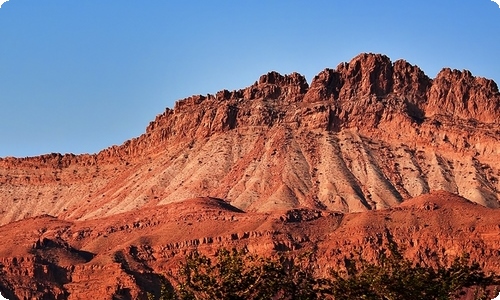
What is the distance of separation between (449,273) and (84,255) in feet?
245

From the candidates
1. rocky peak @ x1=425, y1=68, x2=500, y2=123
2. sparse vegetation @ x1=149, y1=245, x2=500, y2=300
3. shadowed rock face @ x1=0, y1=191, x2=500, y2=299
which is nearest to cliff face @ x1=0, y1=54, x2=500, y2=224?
rocky peak @ x1=425, y1=68, x2=500, y2=123

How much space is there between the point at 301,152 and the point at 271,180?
10060mm

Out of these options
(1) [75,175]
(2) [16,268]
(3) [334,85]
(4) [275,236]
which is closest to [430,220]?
(4) [275,236]

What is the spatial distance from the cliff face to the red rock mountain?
0.24m

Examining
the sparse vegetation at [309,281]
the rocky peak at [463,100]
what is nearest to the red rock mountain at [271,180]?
the rocky peak at [463,100]

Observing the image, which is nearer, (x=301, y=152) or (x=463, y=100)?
(x=301, y=152)

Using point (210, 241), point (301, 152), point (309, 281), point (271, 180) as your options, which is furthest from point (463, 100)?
point (309, 281)

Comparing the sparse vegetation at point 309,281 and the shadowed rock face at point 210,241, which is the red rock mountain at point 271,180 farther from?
the sparse vegetation at point 309,281

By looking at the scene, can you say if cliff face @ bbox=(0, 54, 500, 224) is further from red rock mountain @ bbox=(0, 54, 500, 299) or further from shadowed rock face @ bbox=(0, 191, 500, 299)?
shadowed rock face @ bbox=(0, 191, 500, 299)

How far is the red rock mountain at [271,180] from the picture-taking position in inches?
4254

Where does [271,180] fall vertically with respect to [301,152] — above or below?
below

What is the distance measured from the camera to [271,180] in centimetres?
13350

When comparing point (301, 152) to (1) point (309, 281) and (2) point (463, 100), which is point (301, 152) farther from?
(1) point (309, 281)

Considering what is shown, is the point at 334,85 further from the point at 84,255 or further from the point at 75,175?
the point at 84,255
